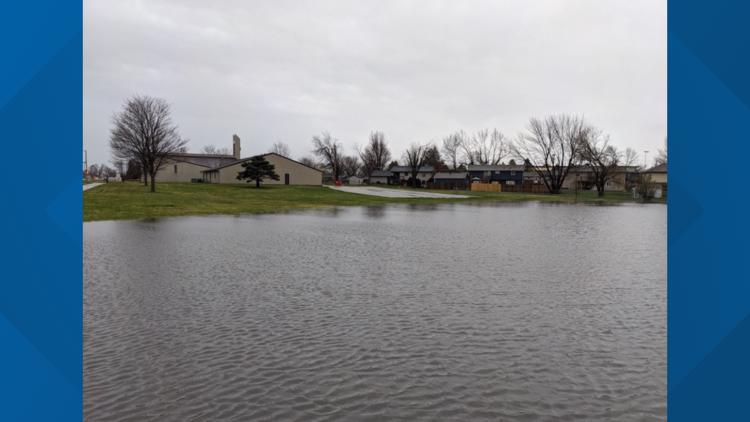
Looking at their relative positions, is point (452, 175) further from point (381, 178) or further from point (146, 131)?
point (146, 131)

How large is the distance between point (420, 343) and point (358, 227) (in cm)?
1701

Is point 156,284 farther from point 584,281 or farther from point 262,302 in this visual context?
point 584,281

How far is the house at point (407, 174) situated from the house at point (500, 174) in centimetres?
1223

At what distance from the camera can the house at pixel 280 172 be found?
245 feet

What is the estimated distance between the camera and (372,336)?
279 inches

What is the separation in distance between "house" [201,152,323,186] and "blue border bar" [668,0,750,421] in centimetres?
7484

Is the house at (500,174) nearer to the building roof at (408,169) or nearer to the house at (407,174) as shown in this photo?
the house at (407,174)

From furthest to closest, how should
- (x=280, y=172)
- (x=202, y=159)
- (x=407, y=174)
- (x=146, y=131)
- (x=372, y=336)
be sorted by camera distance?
1. (x=407, y=174)
2. (x=202, y=159)
3. (x=280, y=172)
4. (x=146, y=131)
5. (x=372, y=336)

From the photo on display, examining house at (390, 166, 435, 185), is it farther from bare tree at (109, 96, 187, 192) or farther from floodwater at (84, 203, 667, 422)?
floodwater at (84, 203, 667, 422)

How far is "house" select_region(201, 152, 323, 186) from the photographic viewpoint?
245 feet

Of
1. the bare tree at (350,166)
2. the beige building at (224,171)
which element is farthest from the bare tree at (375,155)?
the beige building at (224,171)

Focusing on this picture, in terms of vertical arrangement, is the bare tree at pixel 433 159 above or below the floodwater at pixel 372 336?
above

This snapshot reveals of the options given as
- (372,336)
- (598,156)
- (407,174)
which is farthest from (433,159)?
(372,336)

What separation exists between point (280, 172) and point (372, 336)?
72.4 metres
